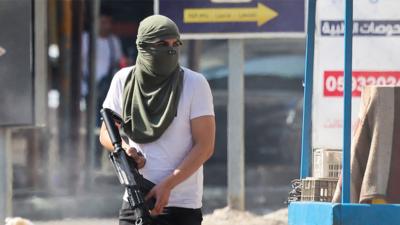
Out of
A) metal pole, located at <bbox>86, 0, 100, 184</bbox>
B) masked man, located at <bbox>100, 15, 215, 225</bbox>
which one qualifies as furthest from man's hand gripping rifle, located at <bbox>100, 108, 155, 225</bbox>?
metal pole, located at <bbox>86, 0, 100, 184</bbox>

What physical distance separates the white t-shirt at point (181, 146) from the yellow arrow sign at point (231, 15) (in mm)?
4706

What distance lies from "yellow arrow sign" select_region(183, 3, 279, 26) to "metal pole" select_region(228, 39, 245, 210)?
0.35 metres

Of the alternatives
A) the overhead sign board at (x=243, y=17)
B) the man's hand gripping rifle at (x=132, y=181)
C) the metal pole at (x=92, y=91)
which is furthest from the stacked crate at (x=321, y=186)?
the metal pole at (x=92, y=91)

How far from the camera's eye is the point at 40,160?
16.2 m

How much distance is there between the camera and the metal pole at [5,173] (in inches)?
421

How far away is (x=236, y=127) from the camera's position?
448 inches

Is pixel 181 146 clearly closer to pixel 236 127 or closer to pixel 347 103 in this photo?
pixel 347 103

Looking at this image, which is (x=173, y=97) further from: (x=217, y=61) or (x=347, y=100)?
(x=217, y=61)

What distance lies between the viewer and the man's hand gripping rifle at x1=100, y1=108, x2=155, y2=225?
19.6 feet

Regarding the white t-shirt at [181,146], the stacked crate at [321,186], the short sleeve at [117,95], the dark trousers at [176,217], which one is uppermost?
the short sleeve at [117,95]

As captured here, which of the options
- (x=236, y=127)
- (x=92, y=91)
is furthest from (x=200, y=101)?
A: (x=92, y=91)

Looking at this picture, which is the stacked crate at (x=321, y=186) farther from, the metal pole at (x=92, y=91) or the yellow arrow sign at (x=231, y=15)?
the metal pole at (x=92, y=91)

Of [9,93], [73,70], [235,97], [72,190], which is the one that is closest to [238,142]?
[235,97]

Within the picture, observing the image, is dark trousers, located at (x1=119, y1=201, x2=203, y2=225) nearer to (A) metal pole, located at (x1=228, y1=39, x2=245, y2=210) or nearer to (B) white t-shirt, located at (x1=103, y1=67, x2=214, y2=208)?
(B) white t-shirt, located at (x1=103, y1=67, x2=214, y2=208)
